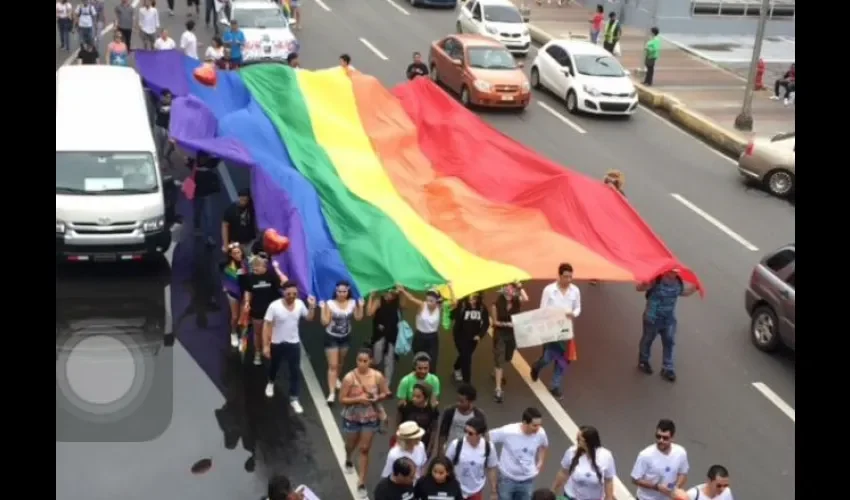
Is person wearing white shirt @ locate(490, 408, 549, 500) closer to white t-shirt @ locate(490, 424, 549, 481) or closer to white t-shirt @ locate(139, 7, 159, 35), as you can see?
white t-shirt @ locate(490, 424, 549, 481)

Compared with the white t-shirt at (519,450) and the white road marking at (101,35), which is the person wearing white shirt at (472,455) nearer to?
the white t-shirt at (519,450)

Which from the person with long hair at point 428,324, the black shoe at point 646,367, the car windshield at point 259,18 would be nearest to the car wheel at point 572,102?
the car windshield at point 259,18

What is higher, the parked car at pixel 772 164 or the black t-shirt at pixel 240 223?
the black t-shirt at pixel 240 223

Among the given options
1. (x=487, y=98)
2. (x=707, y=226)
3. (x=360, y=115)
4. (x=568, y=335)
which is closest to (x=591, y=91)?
(x=487, y=98)

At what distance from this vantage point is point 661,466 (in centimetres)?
912

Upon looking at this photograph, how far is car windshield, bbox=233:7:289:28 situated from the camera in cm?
2786

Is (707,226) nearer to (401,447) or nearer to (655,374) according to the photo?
(655,374)

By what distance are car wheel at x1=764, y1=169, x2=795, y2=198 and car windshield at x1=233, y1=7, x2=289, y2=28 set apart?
45.2 ft

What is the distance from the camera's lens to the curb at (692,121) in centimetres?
2372

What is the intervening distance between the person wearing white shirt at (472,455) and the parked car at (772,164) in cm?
1338

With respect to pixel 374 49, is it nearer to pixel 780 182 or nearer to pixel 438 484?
pixel 780 182

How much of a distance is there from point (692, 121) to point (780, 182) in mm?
4884

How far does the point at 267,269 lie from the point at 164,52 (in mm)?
8394

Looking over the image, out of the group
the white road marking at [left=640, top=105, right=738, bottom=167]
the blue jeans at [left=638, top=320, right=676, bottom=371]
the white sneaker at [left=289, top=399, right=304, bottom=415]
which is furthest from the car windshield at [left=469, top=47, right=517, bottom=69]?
the white sneaker at [left=289, top=399, right=304, bottom=415]
